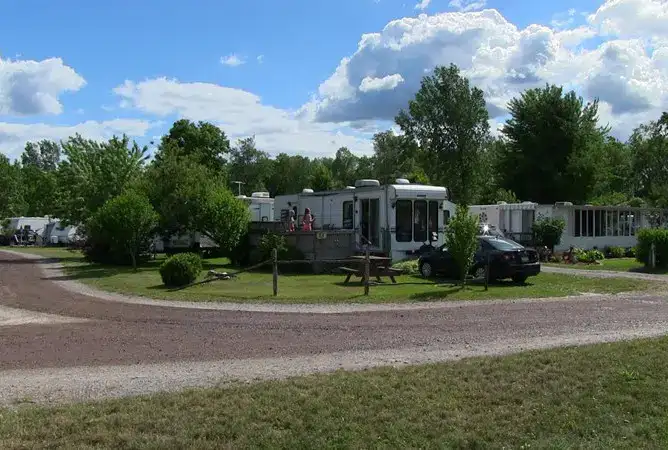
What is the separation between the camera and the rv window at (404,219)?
2267 centimetres

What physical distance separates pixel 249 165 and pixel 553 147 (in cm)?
4282

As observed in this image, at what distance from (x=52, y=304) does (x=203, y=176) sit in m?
12.8

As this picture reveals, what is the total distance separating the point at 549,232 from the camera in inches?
1194

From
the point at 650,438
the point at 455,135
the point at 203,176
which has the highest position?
the point at 455,135

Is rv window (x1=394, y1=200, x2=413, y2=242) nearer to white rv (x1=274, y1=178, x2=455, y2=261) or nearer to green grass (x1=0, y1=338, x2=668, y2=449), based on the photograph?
white rv (x1=274, y1=178, x2=455, y2=261)

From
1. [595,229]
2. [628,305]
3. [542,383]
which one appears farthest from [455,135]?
[542,383]

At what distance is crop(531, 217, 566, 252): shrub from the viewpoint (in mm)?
30297

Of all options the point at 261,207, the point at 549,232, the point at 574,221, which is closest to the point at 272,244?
the point at 261,207

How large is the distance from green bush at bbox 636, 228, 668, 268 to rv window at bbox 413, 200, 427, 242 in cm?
791

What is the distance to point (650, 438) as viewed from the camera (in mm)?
5379

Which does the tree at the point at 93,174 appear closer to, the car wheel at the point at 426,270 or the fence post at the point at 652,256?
the car wheel at the point at 426,270

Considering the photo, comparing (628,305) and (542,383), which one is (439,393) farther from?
(628,305)

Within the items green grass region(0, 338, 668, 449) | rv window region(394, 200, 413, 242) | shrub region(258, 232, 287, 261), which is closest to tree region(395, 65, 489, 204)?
rv window region(394, 200, 413, 242)

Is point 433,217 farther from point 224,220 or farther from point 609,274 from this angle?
point 224,220
